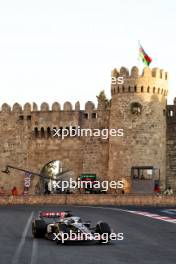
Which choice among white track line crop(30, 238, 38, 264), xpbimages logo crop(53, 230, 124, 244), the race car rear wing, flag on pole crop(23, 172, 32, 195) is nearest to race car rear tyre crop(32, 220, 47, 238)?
white track line crop(30, 238, 38, 264)

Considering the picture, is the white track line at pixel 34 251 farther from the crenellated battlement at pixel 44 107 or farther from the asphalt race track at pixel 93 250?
the crenellated battlement at pixel 44 107

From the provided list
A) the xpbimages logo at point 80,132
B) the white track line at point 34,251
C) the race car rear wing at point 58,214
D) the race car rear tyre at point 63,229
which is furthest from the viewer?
the xpbimages logo at point 80,132

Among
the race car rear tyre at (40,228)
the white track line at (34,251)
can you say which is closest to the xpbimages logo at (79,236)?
the white track line at (34,251)

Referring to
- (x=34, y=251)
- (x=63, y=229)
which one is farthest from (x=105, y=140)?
(x=34, y=251)

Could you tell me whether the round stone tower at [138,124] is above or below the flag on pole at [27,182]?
above

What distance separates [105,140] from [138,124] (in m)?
4.52

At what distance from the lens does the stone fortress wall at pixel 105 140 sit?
58.2 m

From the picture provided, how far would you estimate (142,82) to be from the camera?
59.2m

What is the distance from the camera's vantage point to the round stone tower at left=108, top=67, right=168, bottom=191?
57.8m

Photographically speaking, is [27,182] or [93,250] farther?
[27,182]

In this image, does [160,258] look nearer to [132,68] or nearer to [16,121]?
[132,68]

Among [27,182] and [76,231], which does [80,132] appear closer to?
[27,182]

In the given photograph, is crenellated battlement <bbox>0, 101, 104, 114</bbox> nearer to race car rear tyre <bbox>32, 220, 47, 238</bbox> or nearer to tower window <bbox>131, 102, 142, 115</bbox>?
tower window <bbox>131, 102, 142, 115</bbox>

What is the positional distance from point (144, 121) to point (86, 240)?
3888 centimetres
